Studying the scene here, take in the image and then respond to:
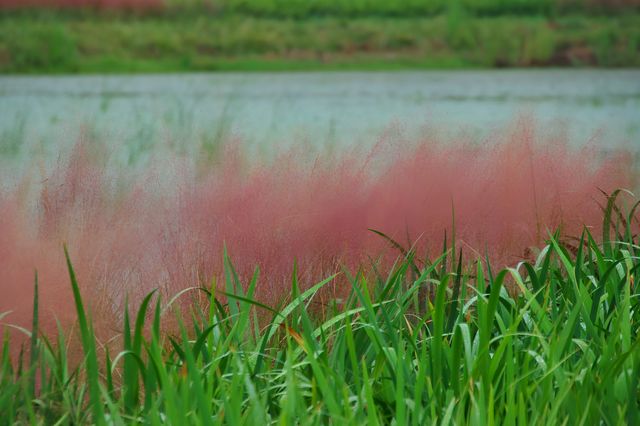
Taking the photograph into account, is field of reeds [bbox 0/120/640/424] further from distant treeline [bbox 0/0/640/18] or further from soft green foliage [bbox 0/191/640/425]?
distant treeline [bbox 0/0/640/18]

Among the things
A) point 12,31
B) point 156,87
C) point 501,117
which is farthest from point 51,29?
point 501,117

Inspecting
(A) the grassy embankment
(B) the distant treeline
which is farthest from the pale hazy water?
(B) the distant treeline

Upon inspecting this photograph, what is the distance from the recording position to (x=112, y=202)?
3.07 ft

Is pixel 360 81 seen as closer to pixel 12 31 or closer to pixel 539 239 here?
pixel 12 31

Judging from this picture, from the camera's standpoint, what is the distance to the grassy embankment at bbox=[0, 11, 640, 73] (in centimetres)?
799

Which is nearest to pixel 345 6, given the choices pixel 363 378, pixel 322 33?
pixel 322 33

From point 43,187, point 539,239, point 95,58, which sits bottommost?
point 95,58

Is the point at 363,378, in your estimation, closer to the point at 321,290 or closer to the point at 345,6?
the point at 321,290

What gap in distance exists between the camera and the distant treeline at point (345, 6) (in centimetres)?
852

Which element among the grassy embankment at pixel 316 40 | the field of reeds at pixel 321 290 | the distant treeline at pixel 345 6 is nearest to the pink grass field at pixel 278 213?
the field of reeds at pixel 321 290

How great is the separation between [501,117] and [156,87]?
2.94 meters

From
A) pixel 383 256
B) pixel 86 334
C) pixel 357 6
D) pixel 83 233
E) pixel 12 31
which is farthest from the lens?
pixel 357 6

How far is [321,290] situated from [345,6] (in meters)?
8.16

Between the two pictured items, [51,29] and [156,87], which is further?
[51,29]
